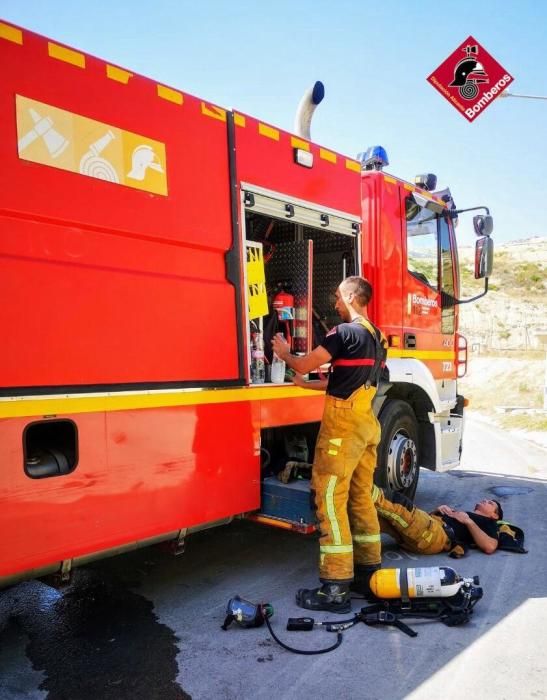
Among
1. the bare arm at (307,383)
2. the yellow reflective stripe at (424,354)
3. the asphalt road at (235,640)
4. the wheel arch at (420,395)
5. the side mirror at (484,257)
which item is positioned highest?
the side mirror at (484,257)

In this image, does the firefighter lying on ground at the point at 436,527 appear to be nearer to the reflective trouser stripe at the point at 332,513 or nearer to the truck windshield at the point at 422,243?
the reflective trouser stripe at the point at 332,513

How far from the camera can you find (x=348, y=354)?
12.6 ft

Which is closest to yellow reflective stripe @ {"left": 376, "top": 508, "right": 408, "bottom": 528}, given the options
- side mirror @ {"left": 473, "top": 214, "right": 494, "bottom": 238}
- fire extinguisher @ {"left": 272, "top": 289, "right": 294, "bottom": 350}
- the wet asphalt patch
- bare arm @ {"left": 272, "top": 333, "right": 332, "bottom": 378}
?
bare arm @ {"left": 272, "top": 333, "right": 332, "bottom": 378}

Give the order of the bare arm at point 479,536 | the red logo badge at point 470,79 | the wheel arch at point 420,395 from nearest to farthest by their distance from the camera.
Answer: the bare arm at point 479,536
the wheel arch at point 420,395
the red logo badge at point 470,79

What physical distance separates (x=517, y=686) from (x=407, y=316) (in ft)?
10.9

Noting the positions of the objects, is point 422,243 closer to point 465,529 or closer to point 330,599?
point 465,529

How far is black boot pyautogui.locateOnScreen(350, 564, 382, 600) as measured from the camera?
12.8 ft

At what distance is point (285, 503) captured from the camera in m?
3.98

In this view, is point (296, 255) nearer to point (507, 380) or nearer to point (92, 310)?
point (92, 310)

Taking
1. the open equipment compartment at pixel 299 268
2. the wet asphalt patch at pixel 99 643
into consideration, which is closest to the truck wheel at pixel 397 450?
the open equipment compartment at pixel 299 268

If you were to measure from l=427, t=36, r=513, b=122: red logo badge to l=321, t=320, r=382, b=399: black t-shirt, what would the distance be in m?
9.76

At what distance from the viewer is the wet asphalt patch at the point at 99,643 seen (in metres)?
2.84

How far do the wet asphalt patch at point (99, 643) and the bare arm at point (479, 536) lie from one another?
7.91ft

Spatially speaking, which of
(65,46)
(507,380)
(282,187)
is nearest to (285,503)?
(282,187)
